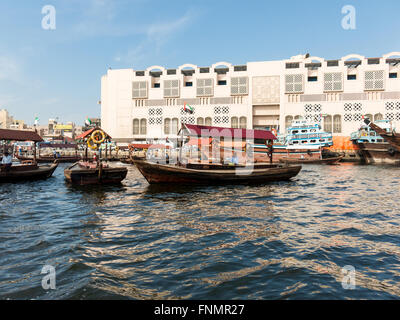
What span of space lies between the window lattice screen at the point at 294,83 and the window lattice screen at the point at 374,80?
11.6m

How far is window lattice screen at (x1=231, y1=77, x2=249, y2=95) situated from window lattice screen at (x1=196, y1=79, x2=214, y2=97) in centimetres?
431

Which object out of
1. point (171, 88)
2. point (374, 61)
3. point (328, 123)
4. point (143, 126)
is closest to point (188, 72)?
point (171, 88)

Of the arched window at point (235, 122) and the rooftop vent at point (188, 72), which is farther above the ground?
the rooftop vent at point (188, 72)

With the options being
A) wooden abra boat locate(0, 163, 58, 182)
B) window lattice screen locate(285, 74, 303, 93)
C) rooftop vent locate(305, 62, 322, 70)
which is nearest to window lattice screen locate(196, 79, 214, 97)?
window lattice screen locate(285, 74, 303, 93)

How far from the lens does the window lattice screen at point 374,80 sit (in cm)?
4769

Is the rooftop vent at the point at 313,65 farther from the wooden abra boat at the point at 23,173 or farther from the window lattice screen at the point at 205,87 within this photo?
the wooden abra boat at the point at 23,173

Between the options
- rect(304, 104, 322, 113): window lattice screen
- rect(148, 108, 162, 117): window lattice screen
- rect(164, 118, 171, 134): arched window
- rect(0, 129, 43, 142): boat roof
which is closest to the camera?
rect(0, 129, 43, 142): boat roof

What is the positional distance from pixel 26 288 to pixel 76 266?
0.94 meters

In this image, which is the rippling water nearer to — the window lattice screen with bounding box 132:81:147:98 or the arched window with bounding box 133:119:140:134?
the arched window with bounding box 133:119:140:134

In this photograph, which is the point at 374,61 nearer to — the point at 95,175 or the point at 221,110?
the point at 221,110

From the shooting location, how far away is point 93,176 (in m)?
15.8

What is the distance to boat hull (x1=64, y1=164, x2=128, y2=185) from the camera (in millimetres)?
15617

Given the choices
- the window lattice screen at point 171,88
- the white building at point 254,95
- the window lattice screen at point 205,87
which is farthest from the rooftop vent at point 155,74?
the window lattice screen at point 205,87
